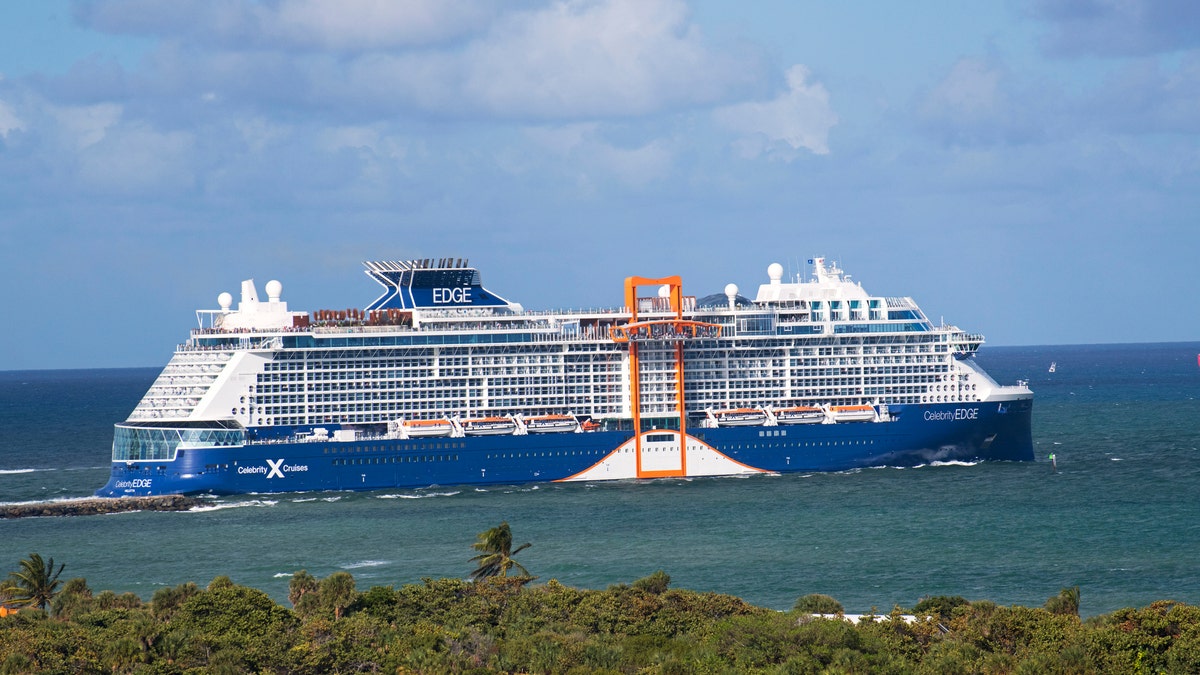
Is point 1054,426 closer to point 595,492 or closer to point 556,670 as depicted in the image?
point 595,492

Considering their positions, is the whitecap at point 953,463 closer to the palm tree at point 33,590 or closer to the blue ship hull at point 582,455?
the blue ship hull at point 582,455

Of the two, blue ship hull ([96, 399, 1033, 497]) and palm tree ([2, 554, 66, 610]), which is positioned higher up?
blue ship hull ([96, 399, 1033, 497])

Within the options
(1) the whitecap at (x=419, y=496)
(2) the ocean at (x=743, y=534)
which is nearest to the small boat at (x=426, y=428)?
(2) the ocean at (x=743, y=534)

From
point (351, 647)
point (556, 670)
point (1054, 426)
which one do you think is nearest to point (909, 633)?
point (556, 670)

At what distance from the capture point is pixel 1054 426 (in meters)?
106

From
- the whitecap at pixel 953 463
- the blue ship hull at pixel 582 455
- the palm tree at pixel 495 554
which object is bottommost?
the palm tree at pixel 495 554

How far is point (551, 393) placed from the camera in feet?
235

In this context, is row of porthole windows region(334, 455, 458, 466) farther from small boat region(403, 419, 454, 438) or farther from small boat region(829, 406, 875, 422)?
small boat region(829, 406, 875, 422)

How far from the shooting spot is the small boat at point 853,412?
241 feet

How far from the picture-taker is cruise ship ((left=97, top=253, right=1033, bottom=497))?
67250 millimetres

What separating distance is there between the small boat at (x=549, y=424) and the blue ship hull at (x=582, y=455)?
0.91 metres

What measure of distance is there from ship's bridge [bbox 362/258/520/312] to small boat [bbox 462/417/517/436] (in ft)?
18.0

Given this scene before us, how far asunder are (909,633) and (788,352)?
130ft

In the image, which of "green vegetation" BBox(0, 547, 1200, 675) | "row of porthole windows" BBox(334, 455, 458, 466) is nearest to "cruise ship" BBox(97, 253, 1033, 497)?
"row of porthole windows" BBox(334, 455, 458, 466)
